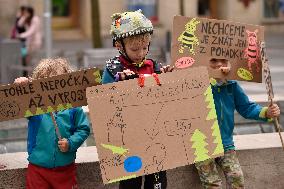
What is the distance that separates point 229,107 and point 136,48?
89cm

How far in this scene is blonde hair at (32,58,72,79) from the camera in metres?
4.31

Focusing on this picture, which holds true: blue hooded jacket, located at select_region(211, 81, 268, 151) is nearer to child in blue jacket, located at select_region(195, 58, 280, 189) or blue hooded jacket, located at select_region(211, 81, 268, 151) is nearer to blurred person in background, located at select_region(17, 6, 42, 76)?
child in blue jacket, located at select_region(195, 58, 280, 189)

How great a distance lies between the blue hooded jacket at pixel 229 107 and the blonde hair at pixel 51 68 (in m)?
0.95

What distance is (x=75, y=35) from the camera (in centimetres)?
2470

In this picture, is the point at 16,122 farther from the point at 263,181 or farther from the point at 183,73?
the point at 183,73

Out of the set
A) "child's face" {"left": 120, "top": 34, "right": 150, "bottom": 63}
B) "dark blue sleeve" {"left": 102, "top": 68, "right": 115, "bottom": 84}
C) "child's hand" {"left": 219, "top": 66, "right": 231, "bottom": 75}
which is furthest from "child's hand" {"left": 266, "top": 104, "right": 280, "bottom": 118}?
"dark blue sleeve" {"left": 102, "top": 68, "right": 115, "bottom": 84}

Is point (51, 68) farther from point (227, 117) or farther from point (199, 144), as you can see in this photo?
point (227, 117)

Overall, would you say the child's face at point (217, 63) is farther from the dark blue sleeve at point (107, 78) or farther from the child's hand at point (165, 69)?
the dark blue sleeve at point (107, 78)

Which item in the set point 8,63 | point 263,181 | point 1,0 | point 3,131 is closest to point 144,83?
point 263,181

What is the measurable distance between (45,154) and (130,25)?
0.93 m

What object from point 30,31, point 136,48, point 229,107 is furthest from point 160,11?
point 136,48

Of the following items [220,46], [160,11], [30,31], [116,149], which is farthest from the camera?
[160,11]

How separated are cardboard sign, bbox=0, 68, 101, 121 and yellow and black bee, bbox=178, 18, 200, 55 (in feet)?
2.37

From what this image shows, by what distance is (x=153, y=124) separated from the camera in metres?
4.08
